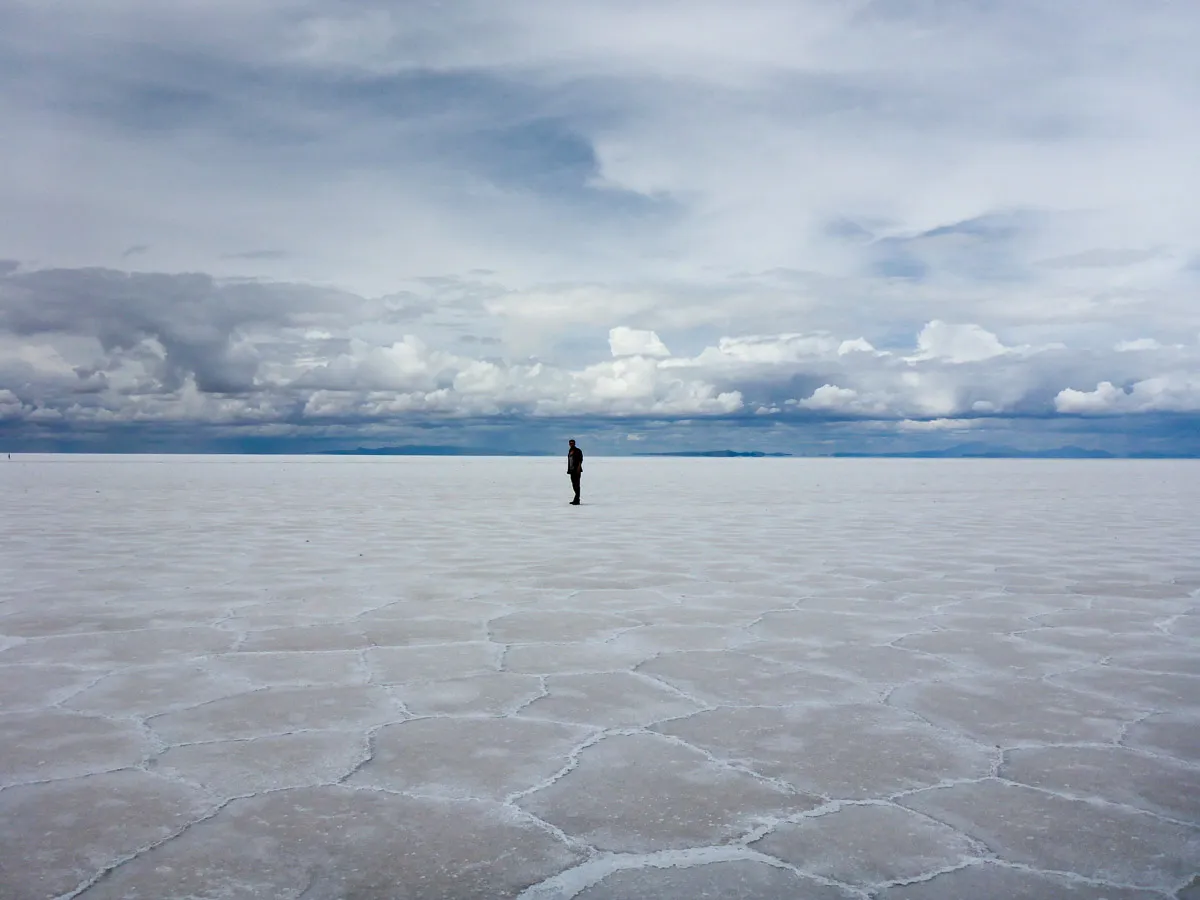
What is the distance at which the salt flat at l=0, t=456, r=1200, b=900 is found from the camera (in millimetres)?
2568

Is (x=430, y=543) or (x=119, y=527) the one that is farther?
(x=119, y=527)

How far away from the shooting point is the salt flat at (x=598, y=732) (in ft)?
8.43

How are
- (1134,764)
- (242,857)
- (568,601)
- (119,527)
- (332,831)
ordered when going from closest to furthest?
(242,857), (332,831), (1134,764), (568,601), (119,527)

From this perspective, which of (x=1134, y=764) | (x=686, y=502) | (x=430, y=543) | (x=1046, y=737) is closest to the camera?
(x=1134, y=764)

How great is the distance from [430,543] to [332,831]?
8.33 m

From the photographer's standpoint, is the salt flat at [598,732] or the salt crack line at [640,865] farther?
the salt flat at [598,732]

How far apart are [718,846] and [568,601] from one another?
163 inches

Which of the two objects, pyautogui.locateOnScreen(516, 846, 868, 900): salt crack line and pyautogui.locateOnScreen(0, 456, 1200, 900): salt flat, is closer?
pyautogui.locateOnScreen(516, 846, 868, 900): salt crack line

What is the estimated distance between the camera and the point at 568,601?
679 cm

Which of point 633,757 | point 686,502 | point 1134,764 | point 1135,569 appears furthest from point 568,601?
point 686,502

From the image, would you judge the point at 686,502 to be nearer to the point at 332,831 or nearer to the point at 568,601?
the point at 568,601

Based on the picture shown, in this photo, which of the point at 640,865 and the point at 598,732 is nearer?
the point at 640,865

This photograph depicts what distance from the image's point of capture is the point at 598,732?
372 centimetres

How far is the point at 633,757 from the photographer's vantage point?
343cm
